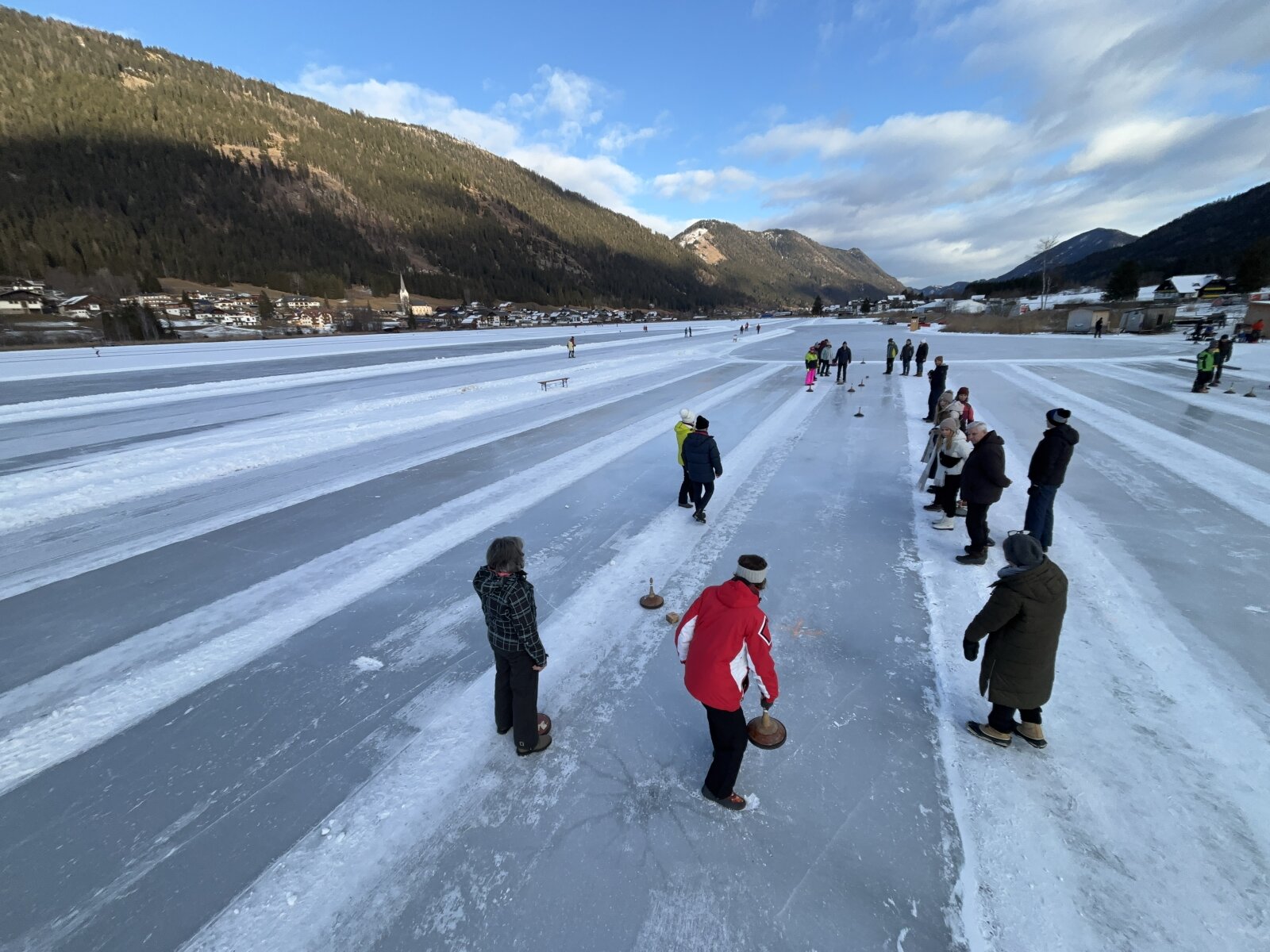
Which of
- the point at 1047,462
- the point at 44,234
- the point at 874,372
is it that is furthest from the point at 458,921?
the point at 44,234

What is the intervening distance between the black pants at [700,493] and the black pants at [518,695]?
3.36m

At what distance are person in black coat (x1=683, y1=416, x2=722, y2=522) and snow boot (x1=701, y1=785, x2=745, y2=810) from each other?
343 centimetres

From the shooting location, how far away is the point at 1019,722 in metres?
2.84

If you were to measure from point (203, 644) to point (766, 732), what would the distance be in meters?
4.06

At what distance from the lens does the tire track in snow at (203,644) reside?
289 cm

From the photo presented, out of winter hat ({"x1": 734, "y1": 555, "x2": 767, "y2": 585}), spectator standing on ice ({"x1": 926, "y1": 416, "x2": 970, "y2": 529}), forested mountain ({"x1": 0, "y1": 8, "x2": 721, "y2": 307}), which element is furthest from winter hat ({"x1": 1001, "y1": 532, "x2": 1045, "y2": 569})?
forested mountain ({"x1": 0, "y1": 8, "x2": 721, "y2": 307})

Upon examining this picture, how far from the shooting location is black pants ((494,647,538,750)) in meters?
2.56

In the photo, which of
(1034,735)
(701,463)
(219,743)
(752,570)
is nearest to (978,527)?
(1034,735)

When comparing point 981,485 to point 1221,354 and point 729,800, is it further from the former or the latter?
point 1221,354

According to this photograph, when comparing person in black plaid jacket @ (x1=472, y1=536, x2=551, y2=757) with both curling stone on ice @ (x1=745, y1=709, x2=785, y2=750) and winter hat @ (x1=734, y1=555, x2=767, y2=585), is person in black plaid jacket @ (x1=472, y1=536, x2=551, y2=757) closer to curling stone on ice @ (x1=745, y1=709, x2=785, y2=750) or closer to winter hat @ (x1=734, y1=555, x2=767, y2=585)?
winter hat @ (x1=734, y1=555, x2=767, y2=585)

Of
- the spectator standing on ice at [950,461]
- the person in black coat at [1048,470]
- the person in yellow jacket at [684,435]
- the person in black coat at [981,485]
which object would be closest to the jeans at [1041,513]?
the person in black coat at [1048,470]

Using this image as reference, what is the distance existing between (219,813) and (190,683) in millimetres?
1271

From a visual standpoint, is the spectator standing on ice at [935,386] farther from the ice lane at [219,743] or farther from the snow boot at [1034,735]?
the snow boot at [1034,735]

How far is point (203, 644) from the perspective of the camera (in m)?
3.66
